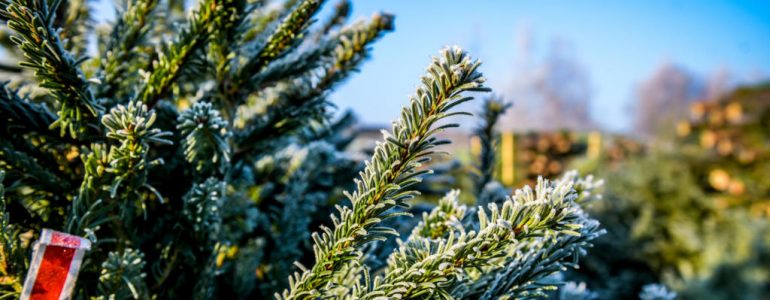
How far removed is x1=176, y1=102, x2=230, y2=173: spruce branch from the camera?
1.84 feet

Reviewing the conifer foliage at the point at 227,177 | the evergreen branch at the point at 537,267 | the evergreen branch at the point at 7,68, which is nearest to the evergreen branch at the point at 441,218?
the conifer foliage at the point at 227,177

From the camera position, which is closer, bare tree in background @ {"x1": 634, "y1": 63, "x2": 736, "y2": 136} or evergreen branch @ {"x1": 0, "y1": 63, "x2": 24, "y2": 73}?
evergreen branch @ {"x1": 0, "y1": 63, "x2": 24, "y2": 73}

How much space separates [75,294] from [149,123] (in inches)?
11.0

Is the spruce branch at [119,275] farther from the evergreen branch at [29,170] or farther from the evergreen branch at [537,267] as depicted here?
the evergreen branch at [537,267]

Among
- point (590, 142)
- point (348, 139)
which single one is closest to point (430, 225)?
point (348, 139)

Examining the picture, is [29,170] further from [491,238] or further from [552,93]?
[552,93]

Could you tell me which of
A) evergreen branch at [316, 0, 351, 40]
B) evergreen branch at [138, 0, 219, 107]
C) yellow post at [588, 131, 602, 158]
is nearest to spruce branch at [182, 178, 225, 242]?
evergreen branch at [138, 0, 219, 107]

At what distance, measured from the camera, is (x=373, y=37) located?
30.9 inches

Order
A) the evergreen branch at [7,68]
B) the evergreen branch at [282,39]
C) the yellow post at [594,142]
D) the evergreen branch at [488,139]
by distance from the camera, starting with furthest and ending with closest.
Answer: the yellow post at [594,142]
the evergreen branch at [7,68]
the evergreen branch at [488,139]
the evergreen branch at [282,39]

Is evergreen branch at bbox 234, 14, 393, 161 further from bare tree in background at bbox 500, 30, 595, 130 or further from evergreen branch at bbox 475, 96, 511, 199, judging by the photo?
bare tree in background at bbox 500, 30, 595, 130

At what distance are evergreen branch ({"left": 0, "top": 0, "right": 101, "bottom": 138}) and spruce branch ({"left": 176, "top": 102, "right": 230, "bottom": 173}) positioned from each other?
0.33ft

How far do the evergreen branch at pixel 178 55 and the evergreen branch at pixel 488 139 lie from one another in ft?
1.71

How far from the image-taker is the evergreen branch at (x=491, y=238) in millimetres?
456

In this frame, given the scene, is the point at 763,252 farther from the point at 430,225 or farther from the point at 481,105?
the point at 430,225
